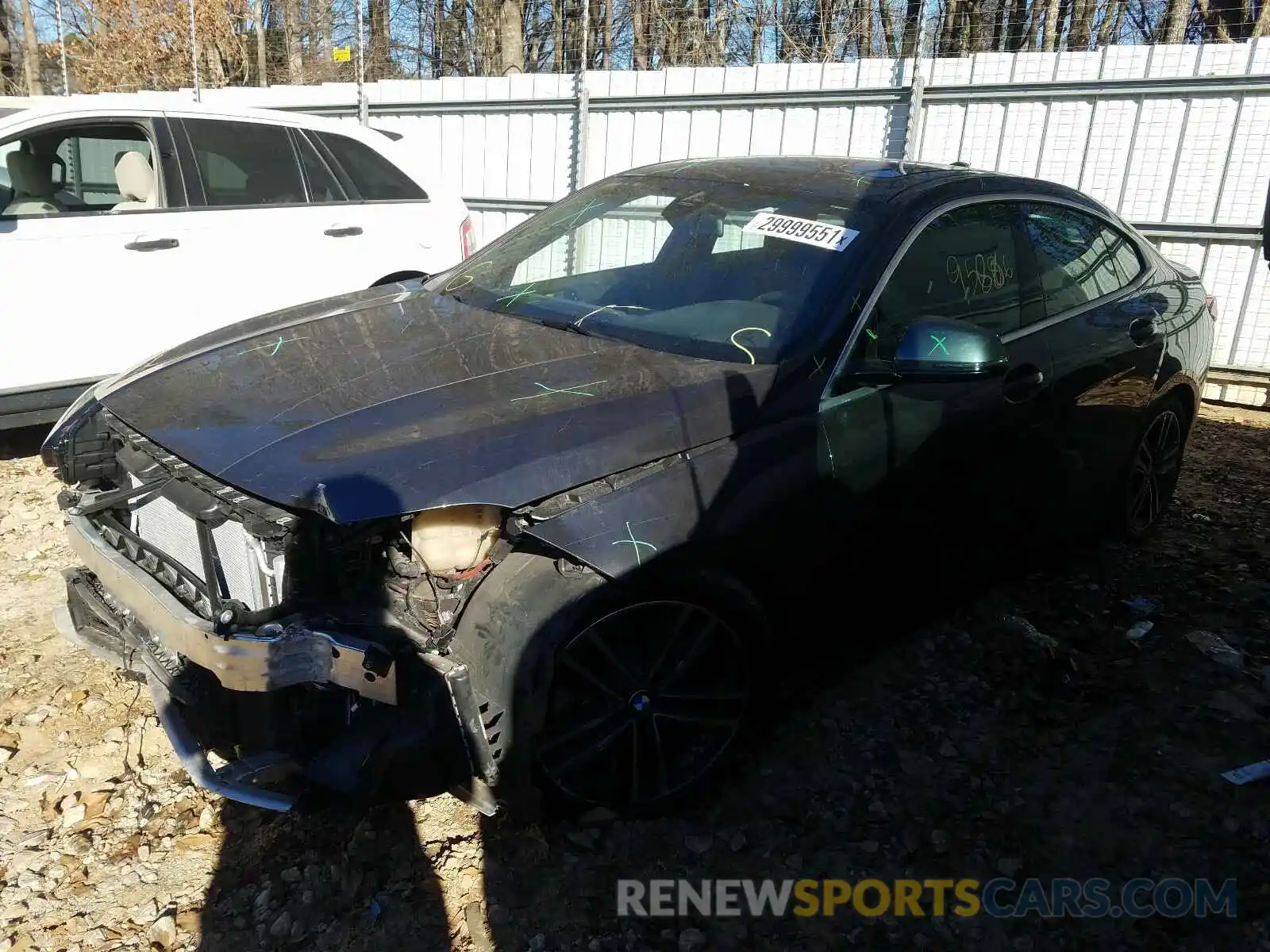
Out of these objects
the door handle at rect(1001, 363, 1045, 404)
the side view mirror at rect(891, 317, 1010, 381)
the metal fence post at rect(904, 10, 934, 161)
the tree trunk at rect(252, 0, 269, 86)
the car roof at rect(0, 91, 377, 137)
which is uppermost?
the tree trunk at rect(252, 0, 269, 86)

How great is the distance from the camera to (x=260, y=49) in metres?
17.5

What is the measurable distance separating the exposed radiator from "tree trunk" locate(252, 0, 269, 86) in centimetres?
1678

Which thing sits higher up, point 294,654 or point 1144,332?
point 1144,332

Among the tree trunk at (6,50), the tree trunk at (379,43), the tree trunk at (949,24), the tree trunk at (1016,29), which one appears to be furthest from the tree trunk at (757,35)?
the tree trunk at (6,50)

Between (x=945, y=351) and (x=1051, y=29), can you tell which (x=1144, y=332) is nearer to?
(x=945, y=351)

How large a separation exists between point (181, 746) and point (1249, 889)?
2.75 meters

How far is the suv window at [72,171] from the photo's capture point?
5.07 metres

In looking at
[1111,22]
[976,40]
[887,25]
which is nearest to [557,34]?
[887,25]

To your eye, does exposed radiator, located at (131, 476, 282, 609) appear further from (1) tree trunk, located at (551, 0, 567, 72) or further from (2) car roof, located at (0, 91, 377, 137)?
(1) tree trunk, located at (551, 0, 567, 72)

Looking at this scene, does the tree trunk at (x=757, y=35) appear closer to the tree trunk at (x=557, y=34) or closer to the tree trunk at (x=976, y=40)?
the tree trunk at (x=557, y=34)

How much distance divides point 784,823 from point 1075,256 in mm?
2502

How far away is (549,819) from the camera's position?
2465 mm

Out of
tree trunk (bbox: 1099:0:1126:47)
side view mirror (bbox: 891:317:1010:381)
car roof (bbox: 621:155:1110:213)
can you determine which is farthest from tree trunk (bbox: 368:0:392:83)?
side view mirror (bbox: 891:317:1010:381)

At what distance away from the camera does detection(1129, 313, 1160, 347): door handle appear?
379 cm
